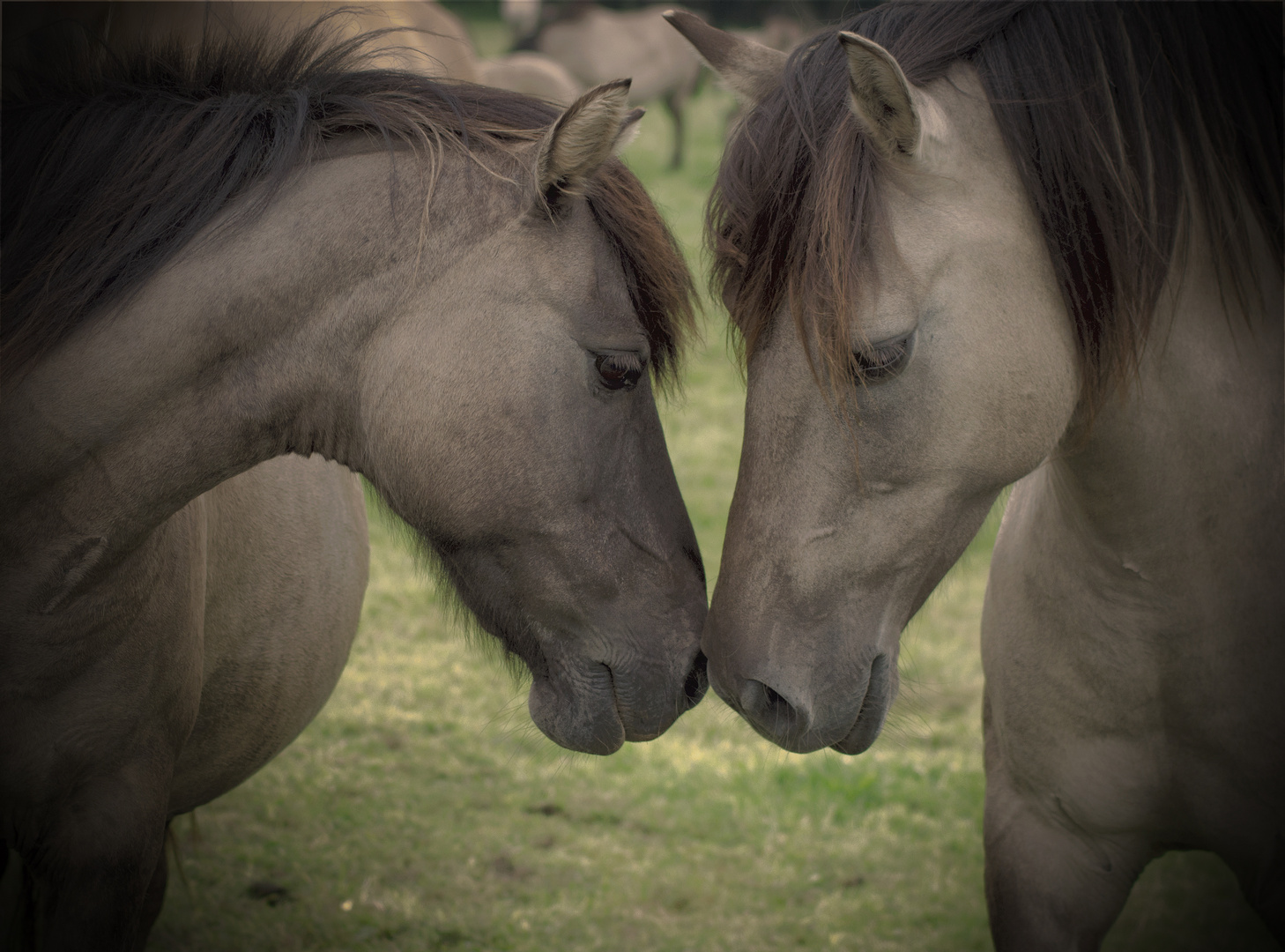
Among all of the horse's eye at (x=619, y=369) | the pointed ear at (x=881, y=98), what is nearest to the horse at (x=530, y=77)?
the horse's eye at (x=619, y=369)

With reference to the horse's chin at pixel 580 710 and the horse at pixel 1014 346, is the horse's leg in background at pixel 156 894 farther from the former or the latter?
the horse at pixel 1014 346

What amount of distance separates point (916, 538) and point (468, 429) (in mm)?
867

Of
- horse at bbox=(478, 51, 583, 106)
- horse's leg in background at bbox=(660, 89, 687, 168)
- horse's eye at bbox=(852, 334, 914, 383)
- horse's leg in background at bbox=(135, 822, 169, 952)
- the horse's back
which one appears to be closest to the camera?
horse's eye at bbox=(852, 334, 914, 383)

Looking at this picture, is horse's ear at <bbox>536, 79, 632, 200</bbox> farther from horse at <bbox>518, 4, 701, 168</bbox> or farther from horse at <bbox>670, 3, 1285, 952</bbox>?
horse at <bbox>518, 4, 701, 168</bbox>

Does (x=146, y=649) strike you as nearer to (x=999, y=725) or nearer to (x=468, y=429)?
(x=468, y=429)

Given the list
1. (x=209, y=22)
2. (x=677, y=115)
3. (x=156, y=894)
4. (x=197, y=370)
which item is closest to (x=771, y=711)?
(x=197, y=370)

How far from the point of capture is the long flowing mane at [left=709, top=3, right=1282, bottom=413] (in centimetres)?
181

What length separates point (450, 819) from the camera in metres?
4.25

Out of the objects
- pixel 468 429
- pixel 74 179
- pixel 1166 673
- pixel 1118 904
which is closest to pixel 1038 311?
pixel 1166 673

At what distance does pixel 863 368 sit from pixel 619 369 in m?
0.48

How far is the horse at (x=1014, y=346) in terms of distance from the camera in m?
1.80

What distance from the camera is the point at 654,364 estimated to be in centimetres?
221

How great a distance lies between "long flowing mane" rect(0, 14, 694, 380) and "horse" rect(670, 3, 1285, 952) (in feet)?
0.72

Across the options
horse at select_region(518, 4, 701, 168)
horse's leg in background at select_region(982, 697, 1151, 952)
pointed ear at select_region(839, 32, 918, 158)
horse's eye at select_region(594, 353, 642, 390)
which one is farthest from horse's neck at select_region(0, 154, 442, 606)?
horse at select_region(518, 4, 701, 168)
